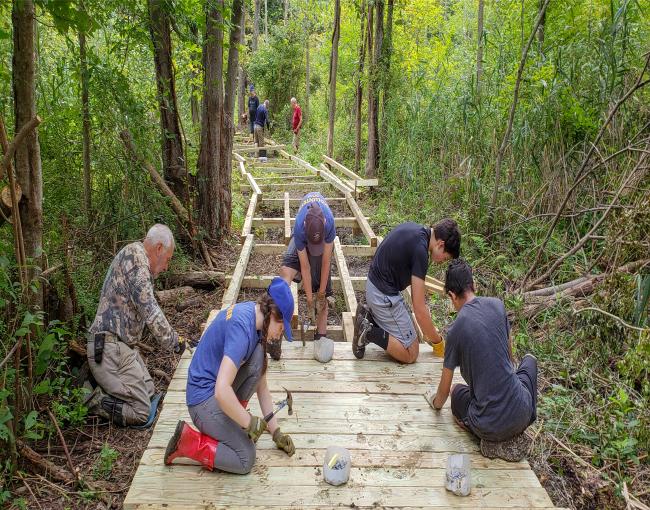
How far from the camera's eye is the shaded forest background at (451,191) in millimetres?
3195

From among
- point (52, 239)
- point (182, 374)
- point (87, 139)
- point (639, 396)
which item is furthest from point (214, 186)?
point (639, 396)

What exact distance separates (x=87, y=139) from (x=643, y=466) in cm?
539

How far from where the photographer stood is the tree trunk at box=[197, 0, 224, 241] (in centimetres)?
664

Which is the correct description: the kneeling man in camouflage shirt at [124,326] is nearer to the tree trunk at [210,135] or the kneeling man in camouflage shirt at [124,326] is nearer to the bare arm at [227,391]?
the bare arm at [227,391]

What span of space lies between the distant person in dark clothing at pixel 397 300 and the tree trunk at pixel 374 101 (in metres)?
7.35

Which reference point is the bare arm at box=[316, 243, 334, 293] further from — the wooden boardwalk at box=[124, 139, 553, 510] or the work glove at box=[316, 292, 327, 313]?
the wooden boardwalk at box=[124, 139, 553, 510]

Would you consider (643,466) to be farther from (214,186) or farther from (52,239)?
(214,186)

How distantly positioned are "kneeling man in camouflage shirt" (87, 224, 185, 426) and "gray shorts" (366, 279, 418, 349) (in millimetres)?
1567

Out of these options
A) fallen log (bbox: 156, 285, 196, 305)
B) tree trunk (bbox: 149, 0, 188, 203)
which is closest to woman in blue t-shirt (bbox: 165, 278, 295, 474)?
fallen log (bbox: 156, 285, 196, 305)

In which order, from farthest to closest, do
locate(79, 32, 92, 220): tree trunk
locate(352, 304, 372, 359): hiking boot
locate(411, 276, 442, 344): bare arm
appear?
locate(79, 32, 92, 220): tree trunk → locate(352, 304, 372, 359): hiking boot → locate(411, 276, 442, 344): bare arm

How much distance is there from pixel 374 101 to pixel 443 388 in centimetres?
865

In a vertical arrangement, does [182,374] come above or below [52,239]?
below

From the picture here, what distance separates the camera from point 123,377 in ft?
12.0

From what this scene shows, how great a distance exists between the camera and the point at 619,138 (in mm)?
5395
